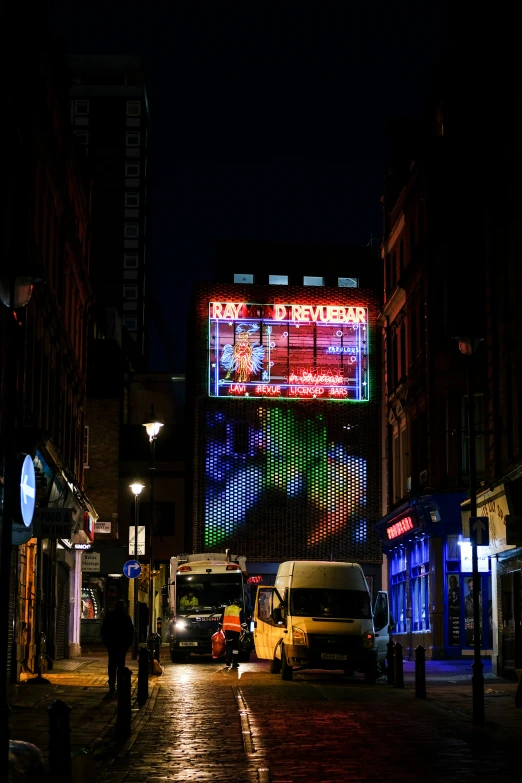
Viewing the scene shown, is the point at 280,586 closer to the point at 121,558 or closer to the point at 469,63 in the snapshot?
the point at 469,63

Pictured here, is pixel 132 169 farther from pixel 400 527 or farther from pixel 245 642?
pixel 245 642

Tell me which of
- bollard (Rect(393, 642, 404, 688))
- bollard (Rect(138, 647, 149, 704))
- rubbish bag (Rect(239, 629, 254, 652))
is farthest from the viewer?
rubbish bag (Rect(239, 629, 254, 652))

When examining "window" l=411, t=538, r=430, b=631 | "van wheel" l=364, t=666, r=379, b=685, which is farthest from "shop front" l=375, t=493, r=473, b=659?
"van wheel" l=364, t=666, r=379, b=685

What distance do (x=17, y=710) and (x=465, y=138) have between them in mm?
26679

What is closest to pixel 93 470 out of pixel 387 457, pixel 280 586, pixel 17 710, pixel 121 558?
pixel 121 558

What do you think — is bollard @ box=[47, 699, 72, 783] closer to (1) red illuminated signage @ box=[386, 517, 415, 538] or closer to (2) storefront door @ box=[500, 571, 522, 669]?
(2) storefront door @ box=[500, 571, 522, 669]

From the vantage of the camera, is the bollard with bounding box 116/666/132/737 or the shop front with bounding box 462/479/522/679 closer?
the bollard with bounding box 116/666/132/737

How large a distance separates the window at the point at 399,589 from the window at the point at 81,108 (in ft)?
258

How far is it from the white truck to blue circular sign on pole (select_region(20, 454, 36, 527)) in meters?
19.5

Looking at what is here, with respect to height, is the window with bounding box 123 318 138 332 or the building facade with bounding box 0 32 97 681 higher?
the window with bounding box 123 318 138 332

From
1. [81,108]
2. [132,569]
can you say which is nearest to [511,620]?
[132,569]

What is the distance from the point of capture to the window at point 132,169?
118 m

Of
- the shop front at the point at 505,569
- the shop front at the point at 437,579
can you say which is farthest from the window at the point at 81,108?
the shop front at the point at 505,569

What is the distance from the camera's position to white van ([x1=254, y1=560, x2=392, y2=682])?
2792 centimetres
